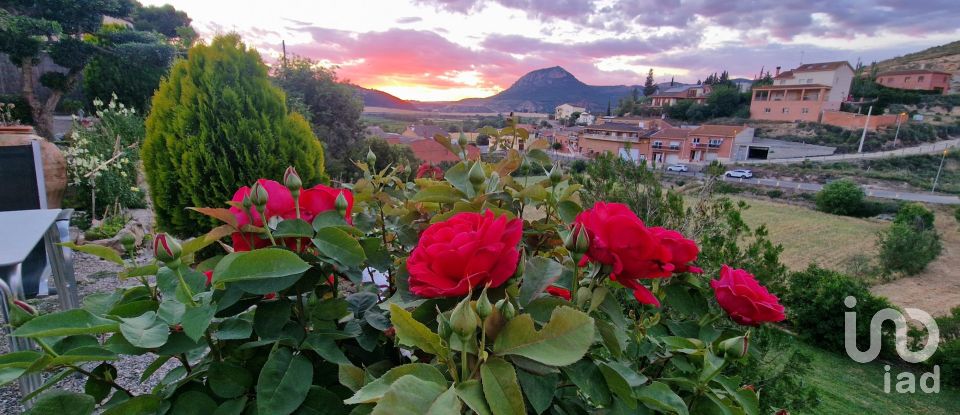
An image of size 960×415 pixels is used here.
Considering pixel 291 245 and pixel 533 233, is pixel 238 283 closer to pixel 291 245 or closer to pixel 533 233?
pixel 291 245

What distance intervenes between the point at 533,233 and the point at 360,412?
1.33 feet

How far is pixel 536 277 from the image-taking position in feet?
1.61

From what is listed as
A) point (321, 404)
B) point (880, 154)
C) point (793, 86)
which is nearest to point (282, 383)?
point (321, 404)

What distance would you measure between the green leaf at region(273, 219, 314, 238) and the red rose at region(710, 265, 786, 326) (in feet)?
1.97

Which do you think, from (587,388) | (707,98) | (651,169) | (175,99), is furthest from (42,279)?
(707,98)

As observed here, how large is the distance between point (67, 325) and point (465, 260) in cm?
38

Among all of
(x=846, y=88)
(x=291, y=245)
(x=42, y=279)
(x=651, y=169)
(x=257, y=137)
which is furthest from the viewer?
(x=846, y=88)

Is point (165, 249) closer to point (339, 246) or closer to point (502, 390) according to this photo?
point (339, 246)

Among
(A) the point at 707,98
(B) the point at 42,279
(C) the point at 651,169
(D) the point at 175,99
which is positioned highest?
(A) the point at 707,98

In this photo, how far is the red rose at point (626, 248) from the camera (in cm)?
49

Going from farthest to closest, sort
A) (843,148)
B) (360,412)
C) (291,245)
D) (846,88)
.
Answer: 1. (846,88)
2. (843,148)
3. (291,245)
4. (360,412)

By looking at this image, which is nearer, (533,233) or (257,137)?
(533,233)

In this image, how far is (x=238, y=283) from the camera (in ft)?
1.67

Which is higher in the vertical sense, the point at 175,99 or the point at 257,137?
the point at 175,99
